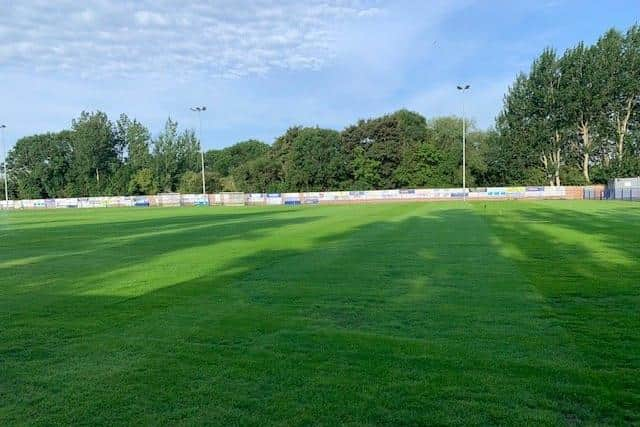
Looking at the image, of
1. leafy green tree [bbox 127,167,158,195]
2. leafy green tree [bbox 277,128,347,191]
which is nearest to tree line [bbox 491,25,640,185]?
leafy green tree [bbox 277,128,347,191]

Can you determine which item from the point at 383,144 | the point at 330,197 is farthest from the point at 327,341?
the point at 383,144

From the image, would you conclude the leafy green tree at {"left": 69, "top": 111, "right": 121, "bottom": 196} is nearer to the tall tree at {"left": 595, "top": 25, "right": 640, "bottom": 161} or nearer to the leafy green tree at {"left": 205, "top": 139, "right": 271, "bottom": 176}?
the leafy green tree at {"left": 205, "top": 139, "right": 271, "bottom": 176}

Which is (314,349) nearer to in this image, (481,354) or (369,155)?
(481,354)

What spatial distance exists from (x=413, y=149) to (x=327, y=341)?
81149 mm

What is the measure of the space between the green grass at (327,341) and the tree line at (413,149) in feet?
236

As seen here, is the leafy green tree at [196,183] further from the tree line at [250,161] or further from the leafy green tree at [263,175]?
the leafy green tree at [263,175]

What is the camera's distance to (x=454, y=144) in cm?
9188

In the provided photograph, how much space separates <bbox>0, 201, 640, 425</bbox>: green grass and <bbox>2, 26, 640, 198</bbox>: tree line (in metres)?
71.9

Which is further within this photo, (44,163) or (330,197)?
(44,163)

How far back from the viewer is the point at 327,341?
639 cm

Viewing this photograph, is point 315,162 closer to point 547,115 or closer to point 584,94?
point 547,115

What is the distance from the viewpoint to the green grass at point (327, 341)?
441 cm

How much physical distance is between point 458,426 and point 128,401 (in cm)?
290

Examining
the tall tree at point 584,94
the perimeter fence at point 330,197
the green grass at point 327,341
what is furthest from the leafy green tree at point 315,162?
the green grass at point 327,341
